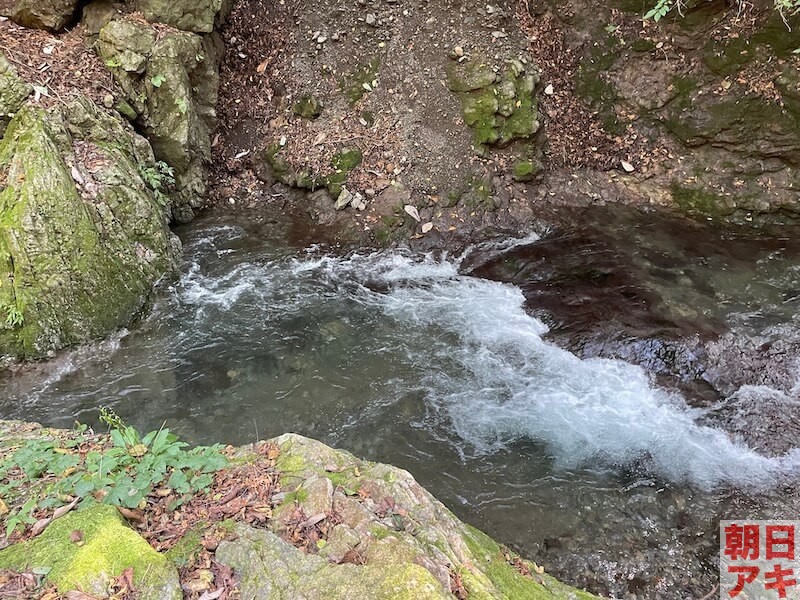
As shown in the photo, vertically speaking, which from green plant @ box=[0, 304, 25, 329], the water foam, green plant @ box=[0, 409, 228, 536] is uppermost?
green plant @ box=[0, 304, 25, 329]

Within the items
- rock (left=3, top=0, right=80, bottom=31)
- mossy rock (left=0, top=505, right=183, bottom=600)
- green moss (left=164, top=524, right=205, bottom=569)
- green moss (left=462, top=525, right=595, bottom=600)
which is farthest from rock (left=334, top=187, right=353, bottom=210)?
mossy rock (left=0, top=505, right=183, bottom=600)

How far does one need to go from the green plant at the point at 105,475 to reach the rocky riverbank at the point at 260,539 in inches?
0.6

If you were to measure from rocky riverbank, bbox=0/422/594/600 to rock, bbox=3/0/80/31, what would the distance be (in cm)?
642

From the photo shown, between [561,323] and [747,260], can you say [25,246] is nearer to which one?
[561,323]

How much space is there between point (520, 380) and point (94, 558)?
182 inches

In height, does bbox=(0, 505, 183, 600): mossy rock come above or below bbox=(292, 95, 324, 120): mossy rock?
below

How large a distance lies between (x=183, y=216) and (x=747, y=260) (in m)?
8.47

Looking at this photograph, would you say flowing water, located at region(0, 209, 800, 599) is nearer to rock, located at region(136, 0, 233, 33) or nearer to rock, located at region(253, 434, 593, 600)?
rock, located at region(253, 434, 593, 600)

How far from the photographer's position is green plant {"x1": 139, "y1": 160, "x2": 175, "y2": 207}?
755cm

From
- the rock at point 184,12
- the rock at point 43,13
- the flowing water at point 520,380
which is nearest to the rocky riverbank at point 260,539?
the flowing water at point 520,380

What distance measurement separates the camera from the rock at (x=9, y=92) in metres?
6.20

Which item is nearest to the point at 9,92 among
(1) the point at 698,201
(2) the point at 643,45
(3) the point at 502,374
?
(3) the point at 502,374

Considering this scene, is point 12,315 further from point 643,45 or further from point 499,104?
point 643,45

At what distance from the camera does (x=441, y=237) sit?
829 cm
